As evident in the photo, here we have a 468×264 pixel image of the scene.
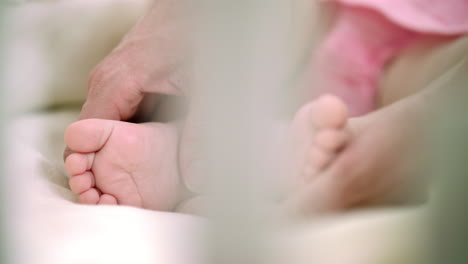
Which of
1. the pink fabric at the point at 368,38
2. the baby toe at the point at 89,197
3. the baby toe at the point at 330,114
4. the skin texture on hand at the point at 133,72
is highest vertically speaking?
the pink fabric at the point at 368,38

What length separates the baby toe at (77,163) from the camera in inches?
14.7

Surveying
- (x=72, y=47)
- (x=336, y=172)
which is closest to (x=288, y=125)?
(x=336, y=172)

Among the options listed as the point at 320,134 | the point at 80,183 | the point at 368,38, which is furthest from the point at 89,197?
the point at 368,38

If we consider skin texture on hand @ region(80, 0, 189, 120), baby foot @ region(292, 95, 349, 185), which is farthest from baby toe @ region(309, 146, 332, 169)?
skin texture on hand @ region(80, 0, 189, 120)

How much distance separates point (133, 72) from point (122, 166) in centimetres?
8

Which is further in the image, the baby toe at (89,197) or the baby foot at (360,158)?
the baby toe at (89,197)

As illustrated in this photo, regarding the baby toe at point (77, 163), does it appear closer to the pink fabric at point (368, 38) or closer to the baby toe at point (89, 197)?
the baby toe at point (89, 197)

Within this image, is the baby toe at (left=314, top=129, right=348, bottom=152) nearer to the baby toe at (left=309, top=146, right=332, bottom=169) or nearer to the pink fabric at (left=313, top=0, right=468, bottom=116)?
the baby toe at (left=309, top=146, right=332, bottom=169)

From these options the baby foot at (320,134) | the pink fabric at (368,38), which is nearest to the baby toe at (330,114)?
the baby foot at (320,134)

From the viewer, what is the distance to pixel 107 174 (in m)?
0.39

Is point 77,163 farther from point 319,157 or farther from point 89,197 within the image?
point 319,157

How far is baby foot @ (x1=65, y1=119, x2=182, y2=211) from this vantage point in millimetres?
374

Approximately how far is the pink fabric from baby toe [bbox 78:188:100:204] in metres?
0.19

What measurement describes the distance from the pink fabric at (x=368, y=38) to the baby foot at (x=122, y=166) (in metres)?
0.14
